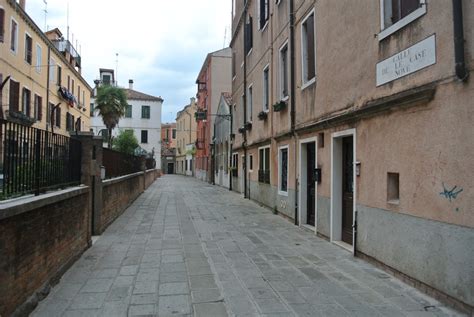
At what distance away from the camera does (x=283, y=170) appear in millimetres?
13117

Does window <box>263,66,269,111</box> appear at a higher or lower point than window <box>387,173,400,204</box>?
higher

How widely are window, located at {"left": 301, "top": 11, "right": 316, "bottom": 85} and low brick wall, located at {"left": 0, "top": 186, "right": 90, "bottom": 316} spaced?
6081mm

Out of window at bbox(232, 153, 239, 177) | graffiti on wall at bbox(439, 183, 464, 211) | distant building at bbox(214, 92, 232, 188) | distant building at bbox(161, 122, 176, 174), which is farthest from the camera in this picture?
distant building at bbox(161, 122, 176, 174)

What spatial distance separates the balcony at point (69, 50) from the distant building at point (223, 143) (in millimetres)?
13505

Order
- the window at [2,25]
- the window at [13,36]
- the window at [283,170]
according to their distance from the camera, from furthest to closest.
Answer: the window at [13,36] < the window at [2,25] < the window at [283,170]

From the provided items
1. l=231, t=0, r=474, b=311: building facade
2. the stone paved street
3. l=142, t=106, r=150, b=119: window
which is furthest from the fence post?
l=142, t=106, r=150, b=119: window

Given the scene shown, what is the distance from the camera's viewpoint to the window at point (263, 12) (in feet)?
49.6

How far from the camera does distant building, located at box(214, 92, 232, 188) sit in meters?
26.9

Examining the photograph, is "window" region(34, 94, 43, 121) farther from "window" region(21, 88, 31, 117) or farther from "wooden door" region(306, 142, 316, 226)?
"wooden door" region(306, 142, 316, 226)

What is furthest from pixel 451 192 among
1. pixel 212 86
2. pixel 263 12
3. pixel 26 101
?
pixel 212 86

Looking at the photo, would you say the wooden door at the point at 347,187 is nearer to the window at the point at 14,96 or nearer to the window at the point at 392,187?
the window at the point at 392,187

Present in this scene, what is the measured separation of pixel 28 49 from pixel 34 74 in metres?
1.58

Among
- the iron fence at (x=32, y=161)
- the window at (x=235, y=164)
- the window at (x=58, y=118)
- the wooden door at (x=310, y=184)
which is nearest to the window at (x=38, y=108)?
the window at (x=58, y=118)

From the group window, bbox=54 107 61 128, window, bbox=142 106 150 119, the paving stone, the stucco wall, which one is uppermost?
window, bbox=142 106 150 119
